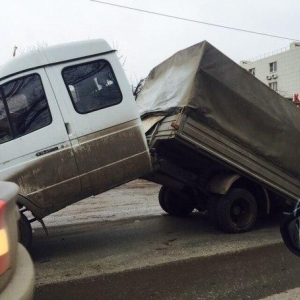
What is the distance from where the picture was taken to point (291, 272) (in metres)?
4.34

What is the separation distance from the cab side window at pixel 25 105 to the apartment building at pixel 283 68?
53808mm

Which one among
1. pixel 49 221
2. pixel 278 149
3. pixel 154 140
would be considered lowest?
pixel 49 221

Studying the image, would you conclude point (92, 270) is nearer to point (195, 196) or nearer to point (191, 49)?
point (195, 196)

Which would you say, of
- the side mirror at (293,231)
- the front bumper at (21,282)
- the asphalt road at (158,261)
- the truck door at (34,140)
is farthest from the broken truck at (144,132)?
the side mirror at (293,231)

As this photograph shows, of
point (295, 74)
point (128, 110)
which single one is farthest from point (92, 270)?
point (295, 74)

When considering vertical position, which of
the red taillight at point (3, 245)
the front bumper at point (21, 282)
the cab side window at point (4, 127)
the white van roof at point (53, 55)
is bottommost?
the front bumper at point (21, 282)

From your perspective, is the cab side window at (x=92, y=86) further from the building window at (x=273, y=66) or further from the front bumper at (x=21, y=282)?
the building window at (x=273, y=66)

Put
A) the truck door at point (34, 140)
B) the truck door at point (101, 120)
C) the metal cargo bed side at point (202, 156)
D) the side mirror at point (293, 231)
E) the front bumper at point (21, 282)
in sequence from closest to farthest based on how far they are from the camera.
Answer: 1. the front bumper at point (21, 282)
2. the side mirror at point (293, 231)
3. the truck door at point (34, 140)
4. the truck door at point (101, 120)
5. the metal cargo bed side at point (202, 156)

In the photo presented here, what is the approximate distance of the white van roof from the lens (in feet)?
15.6

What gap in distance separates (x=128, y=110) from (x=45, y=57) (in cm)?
123

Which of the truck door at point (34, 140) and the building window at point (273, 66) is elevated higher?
the truck door at point (34, 140)

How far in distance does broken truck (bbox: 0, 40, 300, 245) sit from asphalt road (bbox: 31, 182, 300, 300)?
1.79 feet

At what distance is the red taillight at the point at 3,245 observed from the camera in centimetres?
185

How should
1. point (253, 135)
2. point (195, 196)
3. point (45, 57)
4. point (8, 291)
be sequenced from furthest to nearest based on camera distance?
point (195, 196) → point (253, 135) → point (45, 57) → point (8, 291)
